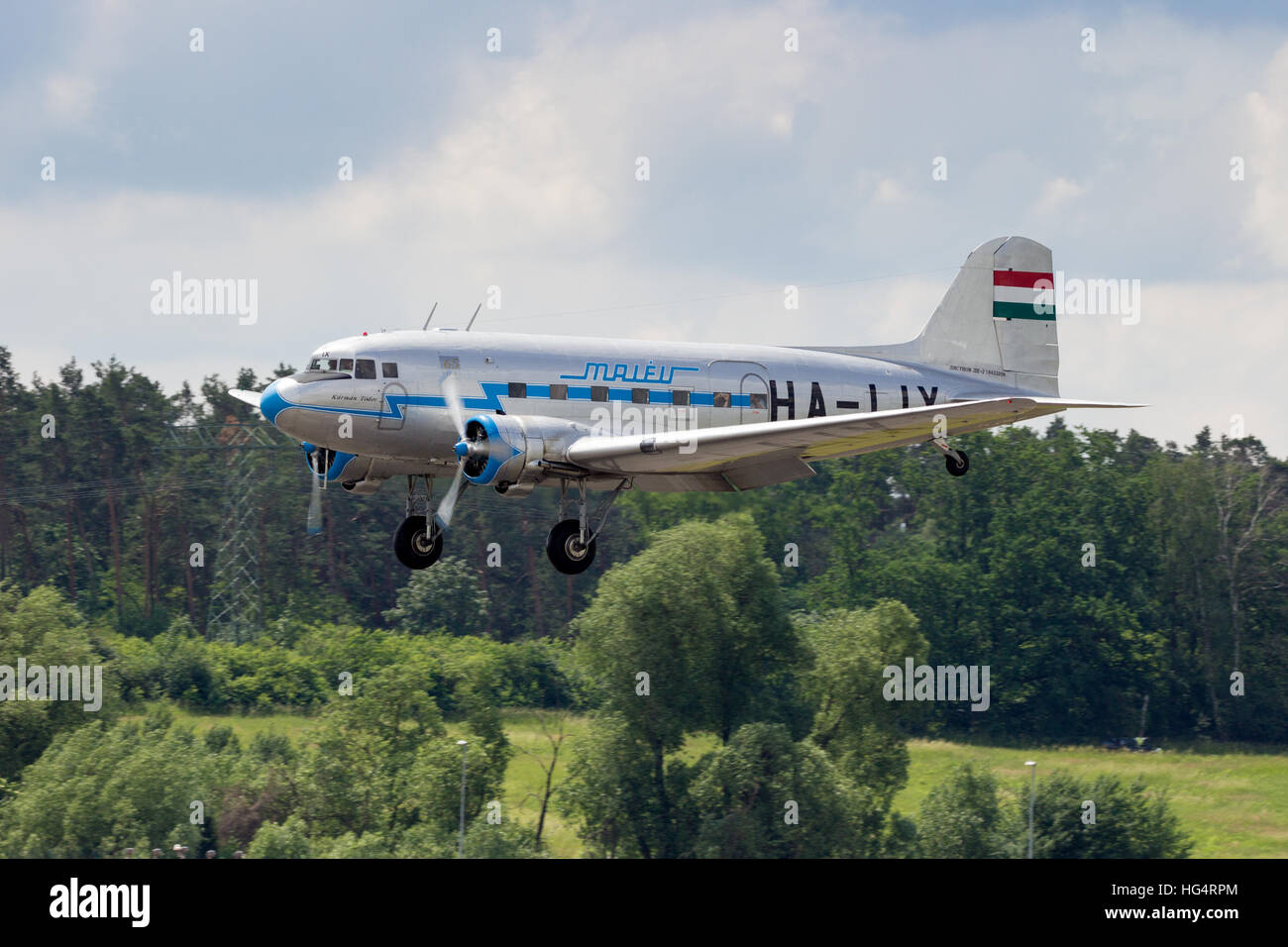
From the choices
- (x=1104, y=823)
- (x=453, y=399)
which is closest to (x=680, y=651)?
(x=1104, y=823)

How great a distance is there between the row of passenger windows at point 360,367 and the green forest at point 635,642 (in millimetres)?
30235

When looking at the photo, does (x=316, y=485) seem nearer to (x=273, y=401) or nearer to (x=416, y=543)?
(x=273, y=401)

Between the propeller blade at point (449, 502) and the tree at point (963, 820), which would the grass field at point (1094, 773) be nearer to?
Answer: the tree at point (963, 820)

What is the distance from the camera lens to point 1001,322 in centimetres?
3061

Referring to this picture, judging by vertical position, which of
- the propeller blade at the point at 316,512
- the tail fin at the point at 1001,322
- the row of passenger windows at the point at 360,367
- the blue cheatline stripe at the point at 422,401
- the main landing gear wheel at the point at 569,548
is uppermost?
the tail fin at the point at 1001,322

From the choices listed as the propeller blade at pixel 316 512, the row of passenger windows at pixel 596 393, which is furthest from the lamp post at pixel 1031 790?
the propeller blade at pixel 316 512

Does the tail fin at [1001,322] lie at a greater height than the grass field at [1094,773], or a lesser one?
greater

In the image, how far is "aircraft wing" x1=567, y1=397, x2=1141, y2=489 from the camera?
882 inches

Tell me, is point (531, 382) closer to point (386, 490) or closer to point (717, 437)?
point (717, 437)

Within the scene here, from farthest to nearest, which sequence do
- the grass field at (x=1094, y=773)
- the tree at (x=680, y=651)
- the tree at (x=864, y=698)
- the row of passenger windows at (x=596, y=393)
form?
1. the tree at (x=864, y=698)
2. the tree at (x=680, y=651)
3. the grass field at (x=1094, y=773)
4. the row of passenger windows at (x=596, y=393)

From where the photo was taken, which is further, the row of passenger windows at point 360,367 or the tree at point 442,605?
the tree at point 442,605

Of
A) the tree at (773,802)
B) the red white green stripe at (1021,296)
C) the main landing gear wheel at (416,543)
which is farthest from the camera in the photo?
the tree at (773,802)

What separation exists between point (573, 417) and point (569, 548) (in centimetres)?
218

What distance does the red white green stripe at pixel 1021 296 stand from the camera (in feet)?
101
